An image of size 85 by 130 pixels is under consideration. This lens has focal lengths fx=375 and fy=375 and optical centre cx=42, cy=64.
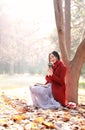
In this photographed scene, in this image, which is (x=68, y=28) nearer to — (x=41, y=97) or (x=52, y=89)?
(x=52, y=89)

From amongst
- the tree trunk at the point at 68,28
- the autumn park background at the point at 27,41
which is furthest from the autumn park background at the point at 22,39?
the tree trunk at the point at 68,28

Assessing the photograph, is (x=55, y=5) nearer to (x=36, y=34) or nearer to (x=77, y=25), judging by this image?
(x=77, y=25)

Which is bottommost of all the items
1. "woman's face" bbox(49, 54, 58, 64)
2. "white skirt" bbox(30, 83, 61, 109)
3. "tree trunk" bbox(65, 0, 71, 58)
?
"white skirt" bbox(30, 83, 61, 109)

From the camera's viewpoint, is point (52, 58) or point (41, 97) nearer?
point (41, 97)

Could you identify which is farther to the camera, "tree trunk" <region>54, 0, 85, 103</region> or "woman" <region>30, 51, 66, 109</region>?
"tree trunk" <region>54, 0, 85, 103</region>

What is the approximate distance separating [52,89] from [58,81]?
22 centimetres

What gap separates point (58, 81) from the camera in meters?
7.37

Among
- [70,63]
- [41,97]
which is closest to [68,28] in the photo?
[70,63]

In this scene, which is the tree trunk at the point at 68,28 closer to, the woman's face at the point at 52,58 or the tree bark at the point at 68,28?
the tree bark at the point at 68,28

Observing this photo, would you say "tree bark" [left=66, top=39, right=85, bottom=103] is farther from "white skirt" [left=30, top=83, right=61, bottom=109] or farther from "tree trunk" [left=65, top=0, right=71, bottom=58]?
"tree trunk" [left=65, top=0, right=71, bottom=58]

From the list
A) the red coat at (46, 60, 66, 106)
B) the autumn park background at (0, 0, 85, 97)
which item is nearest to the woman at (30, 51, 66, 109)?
the red coat at (46, 60, 66, 106)

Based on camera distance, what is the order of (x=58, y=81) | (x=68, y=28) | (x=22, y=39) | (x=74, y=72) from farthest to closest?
1. (x=22, y=39)
2. (x=68, y=28)
3. (x=74, y=72)
4. (x=58, y=81)

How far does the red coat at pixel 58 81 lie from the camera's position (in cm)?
734

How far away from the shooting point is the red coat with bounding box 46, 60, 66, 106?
24.1 feet
